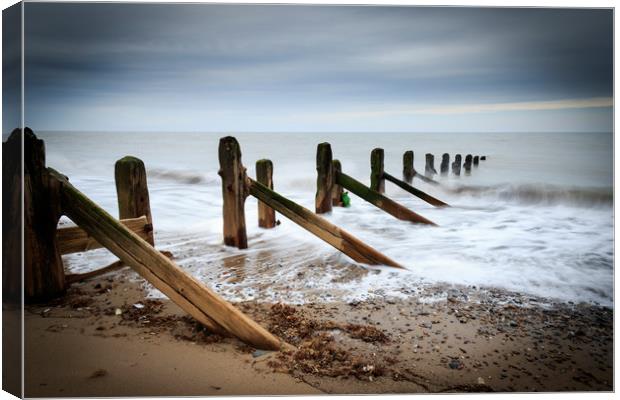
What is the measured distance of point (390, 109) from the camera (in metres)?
3.89

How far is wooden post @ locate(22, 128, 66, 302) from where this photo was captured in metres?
3.03

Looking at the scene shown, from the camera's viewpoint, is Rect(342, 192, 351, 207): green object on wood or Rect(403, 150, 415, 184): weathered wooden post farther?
Rect(342, 192, 351, 207): green object on wood

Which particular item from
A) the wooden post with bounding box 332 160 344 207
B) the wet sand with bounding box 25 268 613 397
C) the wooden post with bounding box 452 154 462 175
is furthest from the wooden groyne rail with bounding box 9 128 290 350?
the wooden post with bounding box 332 160 344 207

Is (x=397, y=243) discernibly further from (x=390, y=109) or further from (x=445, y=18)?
(x=445, y=18)

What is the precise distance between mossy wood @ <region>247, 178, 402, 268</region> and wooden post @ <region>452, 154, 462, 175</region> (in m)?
1.09

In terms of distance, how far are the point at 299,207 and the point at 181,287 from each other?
67.3 inches

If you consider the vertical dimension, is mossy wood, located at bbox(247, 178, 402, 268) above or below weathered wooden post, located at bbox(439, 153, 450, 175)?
below

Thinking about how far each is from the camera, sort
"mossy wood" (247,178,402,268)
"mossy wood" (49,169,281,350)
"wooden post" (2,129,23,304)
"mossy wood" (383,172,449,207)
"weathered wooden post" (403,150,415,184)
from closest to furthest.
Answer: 1. "mossy wood" (49,169,281,350)
2. "wooden post" (2,129,23,304)
3. "mossy wood" (247,178,402,268)
4. "weathered wooden post" (403,150,415,184)
5. "mossy wood" (383,172,449,207)

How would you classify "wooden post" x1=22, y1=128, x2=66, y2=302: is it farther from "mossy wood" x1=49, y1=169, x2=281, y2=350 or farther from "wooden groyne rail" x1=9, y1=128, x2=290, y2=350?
"mossy wood" x1=49, y1=169, x2=281, y2=350

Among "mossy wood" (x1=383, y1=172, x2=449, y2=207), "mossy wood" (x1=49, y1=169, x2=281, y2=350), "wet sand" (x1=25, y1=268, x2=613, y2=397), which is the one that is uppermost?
"mossy wood" (x1=383, y1=172, x2=449, y2=207)

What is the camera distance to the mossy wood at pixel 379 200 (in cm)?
516

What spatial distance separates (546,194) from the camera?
411 centimetres

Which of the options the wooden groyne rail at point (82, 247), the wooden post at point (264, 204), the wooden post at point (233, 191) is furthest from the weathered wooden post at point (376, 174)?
the wooden groyne rail at point (82, 247)

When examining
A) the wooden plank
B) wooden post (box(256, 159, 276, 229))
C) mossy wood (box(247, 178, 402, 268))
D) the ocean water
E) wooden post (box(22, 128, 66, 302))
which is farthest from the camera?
wooden post (box(256, 159, 276, 229))
